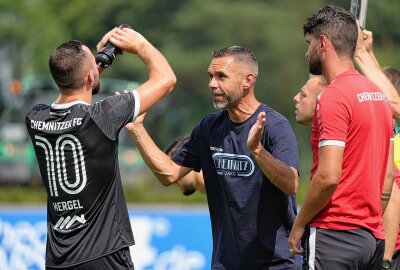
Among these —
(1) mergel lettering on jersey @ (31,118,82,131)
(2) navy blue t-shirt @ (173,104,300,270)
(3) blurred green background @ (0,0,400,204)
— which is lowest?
(2) navy blue t-shirt @ (173,104,300,270)

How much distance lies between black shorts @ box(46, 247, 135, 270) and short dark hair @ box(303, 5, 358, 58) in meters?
1.92

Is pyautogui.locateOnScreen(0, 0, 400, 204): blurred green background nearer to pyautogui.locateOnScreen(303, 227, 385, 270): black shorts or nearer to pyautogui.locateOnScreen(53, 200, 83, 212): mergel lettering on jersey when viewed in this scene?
pyautogui.locateOnScreen(53, 200, 83, 212): mergel lettering on jersey

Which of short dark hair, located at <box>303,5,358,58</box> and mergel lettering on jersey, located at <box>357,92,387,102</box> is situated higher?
short dark hair, located at <box>303,5,358,58</box>

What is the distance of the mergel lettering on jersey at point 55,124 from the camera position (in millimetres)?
6199

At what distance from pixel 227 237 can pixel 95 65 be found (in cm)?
158

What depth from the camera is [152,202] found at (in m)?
19.5

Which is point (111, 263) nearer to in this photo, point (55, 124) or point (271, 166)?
point (55, 124)

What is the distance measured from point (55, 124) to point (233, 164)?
1333mm

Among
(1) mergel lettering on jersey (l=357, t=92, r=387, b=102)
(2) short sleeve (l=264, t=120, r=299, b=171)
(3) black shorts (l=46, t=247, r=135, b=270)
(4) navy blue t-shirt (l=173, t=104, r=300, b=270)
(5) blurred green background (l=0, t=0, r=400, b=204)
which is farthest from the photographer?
(5) blurred green background (l=0, t=0, r=400, b=204)

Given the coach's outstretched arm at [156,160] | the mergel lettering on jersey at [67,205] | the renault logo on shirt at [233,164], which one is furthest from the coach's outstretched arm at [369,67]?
the mergel lettering on jersey at [67,205]

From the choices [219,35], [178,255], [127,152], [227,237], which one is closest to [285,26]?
[219,35]

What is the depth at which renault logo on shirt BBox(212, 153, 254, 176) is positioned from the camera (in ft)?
22.0

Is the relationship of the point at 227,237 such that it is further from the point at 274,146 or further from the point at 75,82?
the point at 75,82

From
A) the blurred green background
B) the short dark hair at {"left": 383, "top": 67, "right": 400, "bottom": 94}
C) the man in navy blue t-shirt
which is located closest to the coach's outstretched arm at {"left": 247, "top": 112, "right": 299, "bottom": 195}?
the man in navy blue t-shirt
